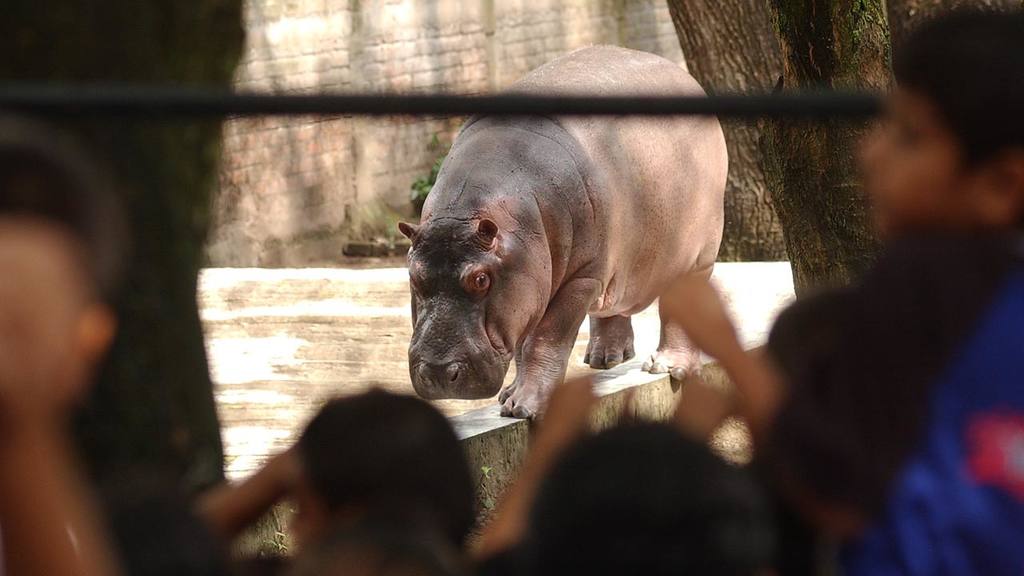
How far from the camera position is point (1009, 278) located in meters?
1.15

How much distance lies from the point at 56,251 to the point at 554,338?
15.4ft

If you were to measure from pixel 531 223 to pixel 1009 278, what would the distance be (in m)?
4.14

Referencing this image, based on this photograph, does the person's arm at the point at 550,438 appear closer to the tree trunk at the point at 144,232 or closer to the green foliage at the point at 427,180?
the tree trunk at the point at 144,232

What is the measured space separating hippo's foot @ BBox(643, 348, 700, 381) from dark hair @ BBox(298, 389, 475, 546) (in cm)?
471

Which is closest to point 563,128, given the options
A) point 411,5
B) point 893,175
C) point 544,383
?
point 544,383

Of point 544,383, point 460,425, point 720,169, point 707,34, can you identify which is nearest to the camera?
point 460,425

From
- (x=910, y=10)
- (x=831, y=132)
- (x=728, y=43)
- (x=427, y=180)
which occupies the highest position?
(x=910, y=10)

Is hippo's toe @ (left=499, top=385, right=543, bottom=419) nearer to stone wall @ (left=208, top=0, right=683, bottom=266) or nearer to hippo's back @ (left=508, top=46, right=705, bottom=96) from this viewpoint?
hippo's back @ (left=508, top=46, right=705, bottom=96)

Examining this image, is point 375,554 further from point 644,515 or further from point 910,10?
point 910,10

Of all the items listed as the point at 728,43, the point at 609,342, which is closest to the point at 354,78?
the point at 728,43

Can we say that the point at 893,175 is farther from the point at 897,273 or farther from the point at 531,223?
the point at 531,223

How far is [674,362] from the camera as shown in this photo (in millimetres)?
5988

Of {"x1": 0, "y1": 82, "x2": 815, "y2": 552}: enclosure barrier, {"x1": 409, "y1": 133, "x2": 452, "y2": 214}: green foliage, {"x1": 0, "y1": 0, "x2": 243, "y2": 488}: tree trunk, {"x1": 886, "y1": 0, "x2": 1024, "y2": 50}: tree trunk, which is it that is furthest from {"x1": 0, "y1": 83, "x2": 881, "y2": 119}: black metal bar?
{"x1": 409, "y1": 133, "x2": 452, "y2": 214}: green foliage

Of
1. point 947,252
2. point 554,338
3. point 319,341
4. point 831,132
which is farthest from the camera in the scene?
point 319,341
